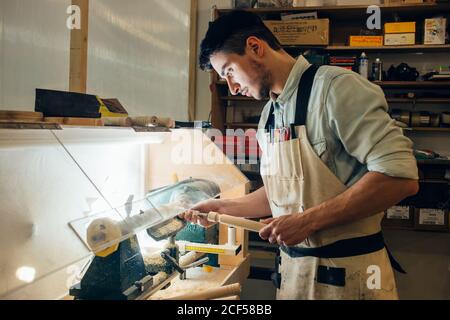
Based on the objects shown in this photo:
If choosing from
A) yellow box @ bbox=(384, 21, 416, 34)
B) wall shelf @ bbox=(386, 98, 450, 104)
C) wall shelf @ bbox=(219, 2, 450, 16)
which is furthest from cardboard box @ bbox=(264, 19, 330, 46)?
wall shelf @ bbox=(386, 98, 450, 104)

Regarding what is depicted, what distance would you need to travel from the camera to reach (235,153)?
312cm

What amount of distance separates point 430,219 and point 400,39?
139cm

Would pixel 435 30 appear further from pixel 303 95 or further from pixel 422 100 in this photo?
pixel 303 95

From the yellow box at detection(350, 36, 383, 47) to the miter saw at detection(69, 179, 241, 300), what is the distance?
6.72ft

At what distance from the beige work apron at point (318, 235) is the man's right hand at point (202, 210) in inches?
14.3

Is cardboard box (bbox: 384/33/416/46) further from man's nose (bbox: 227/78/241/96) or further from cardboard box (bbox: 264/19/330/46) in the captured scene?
man's nose (bbox: 227/78/241/96)

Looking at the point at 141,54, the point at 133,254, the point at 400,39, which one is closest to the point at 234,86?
the point at 133,254

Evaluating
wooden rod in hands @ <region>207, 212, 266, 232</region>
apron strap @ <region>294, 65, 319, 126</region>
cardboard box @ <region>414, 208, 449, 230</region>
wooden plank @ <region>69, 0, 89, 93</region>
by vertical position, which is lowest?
cardboard box @ <region>414, 208, 449, 230</region>

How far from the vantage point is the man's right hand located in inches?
64.9

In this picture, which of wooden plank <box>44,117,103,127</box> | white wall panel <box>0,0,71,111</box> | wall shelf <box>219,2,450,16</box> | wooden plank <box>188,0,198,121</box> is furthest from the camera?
wooden plank <box>188,0,198,121</box>

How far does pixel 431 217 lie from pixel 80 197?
2.84 m

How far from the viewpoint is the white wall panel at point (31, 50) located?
1.79 metres

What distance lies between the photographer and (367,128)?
4.00 ft
